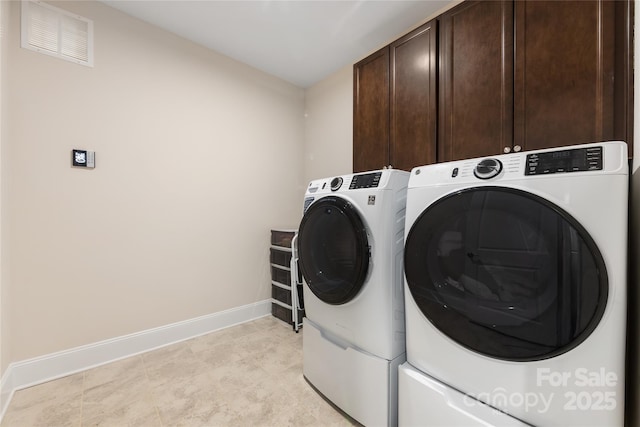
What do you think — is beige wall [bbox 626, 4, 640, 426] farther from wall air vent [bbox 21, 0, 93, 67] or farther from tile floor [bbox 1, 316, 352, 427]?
wall air vent [bbox 21, 0, 93, 67]

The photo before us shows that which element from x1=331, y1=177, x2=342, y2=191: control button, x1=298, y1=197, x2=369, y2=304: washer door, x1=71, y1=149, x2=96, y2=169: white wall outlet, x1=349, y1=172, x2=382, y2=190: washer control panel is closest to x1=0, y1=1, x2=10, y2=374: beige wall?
x1=71, y1=149, x2=96, y2=169: white wall outlet

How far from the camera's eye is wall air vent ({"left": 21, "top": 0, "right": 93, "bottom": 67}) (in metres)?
1.58

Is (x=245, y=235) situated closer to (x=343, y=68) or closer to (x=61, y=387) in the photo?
(x=61, y=387)

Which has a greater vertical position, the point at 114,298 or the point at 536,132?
the point at 536,132

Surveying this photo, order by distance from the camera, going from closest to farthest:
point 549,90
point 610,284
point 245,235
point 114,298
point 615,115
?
point 610,284 → point 615,115 → point 549,90 → point 114,298 → point 245,235

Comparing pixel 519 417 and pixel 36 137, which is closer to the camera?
pixel 519 417

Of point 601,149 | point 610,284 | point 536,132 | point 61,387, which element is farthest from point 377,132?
point 61,387

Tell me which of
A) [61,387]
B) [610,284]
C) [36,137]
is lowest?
[61,387]

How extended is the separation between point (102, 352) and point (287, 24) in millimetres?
2678

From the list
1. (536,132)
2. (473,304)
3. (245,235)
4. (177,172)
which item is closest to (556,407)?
(473,304)

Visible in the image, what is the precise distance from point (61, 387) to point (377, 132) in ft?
8.25

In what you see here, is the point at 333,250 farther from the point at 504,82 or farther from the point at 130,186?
the point at 130,186

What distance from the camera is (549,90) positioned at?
1.15m

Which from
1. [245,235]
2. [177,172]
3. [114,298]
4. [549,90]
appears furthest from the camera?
[245,235]
